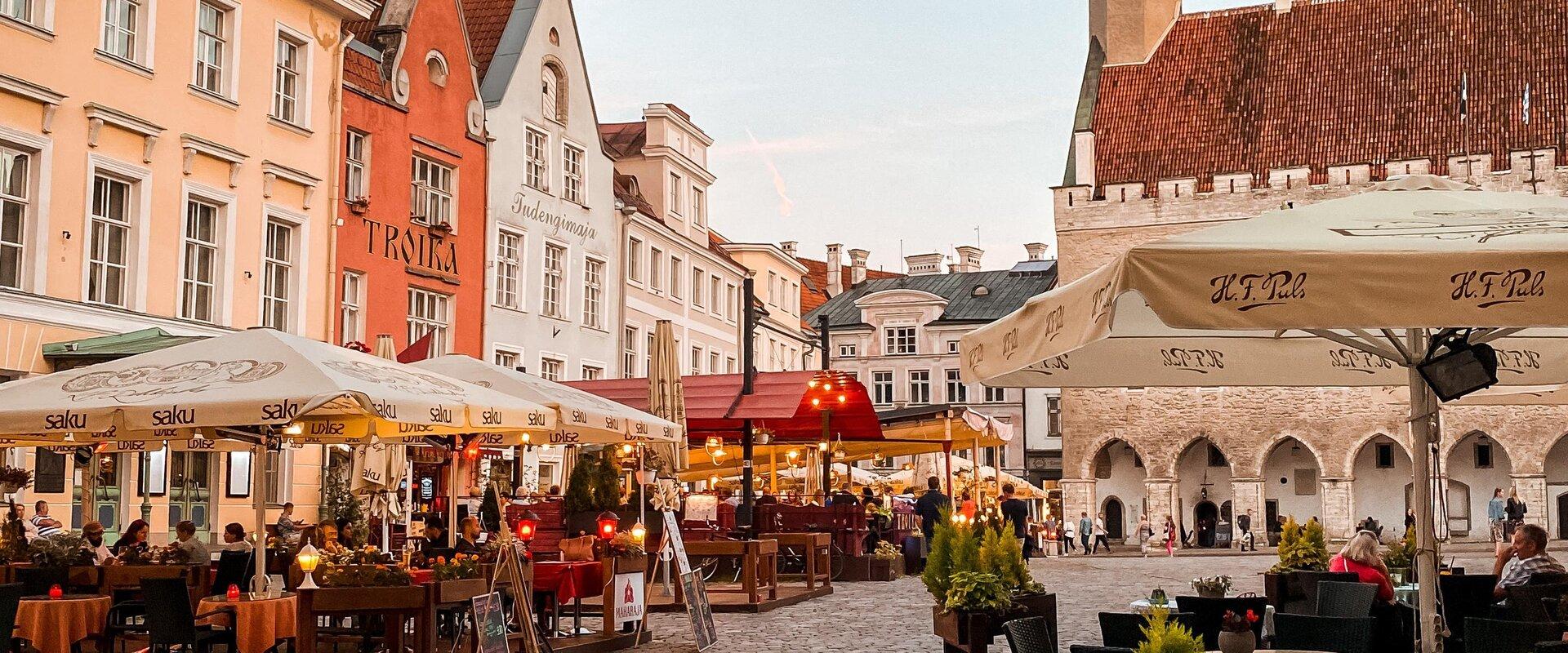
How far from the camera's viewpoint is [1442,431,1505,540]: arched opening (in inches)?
1785

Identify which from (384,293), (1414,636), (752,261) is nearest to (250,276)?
(384,293)

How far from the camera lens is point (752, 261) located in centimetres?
4719

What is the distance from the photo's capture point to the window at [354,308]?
2400 centimetres

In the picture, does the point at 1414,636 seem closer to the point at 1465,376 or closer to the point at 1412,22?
the point at 1465,376

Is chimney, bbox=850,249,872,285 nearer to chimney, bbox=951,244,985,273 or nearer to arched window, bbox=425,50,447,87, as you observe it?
chimney, bbox=951,244,985,273

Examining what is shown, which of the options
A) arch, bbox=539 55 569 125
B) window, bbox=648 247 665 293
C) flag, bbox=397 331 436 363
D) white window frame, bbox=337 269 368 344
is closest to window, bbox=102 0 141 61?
flag, bbox=397 331 436 363

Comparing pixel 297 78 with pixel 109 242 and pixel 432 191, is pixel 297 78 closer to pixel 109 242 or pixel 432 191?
pixel 432 191

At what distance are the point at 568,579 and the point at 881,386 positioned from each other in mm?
52243

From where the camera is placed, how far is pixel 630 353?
34375 millimetres

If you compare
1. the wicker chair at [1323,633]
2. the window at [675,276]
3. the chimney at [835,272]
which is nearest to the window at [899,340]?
the chimney at [835,272]

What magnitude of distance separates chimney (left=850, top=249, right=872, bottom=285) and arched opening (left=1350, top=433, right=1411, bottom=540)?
1186 inches

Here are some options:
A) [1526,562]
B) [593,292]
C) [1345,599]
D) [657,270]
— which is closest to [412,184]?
[593,292]

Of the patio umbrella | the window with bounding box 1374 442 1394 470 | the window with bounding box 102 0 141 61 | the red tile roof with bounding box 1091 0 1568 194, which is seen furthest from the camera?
the window with bounding box 1374 442 1394 470

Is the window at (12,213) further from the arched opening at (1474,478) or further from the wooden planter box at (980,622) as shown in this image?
the arched opening at (1474,478)
